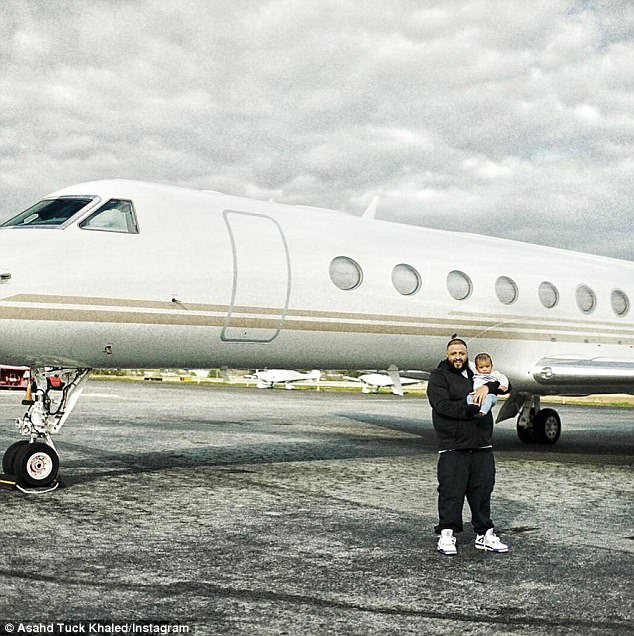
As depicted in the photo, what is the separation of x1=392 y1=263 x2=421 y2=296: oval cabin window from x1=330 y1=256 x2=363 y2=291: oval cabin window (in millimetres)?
698

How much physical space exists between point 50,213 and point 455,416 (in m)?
5.78

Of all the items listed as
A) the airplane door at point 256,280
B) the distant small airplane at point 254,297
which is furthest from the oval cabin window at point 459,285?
the airplane door at point 256,280

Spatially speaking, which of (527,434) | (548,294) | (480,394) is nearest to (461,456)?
(480,394)

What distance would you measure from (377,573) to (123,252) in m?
5.34

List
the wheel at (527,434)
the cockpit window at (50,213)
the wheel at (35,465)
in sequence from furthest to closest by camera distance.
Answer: the wheel at (527,434), the cockpit window at (50,213), the wheel at (35,465)

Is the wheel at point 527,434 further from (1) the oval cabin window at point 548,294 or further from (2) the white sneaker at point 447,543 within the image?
(2) the white sneaker at point 447,543

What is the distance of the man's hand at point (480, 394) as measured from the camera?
6.82 meters

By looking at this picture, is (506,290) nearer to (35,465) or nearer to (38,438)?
(38,438)

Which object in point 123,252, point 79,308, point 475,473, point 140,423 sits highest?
point 123,252

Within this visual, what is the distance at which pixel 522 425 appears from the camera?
56.6 ft

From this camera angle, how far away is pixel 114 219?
9.93 metres

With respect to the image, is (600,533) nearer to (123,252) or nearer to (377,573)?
(377,573)

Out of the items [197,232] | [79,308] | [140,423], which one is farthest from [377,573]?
[140,423]

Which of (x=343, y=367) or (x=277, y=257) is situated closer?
(x=277, y=257)
